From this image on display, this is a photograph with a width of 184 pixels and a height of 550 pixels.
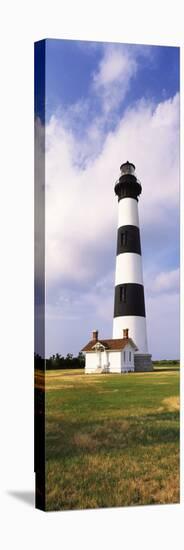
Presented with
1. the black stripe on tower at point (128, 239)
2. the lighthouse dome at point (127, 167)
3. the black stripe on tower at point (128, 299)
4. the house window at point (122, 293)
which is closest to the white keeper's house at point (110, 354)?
the black stripe on tower at point (128, 299)

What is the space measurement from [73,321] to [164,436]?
6.24ft

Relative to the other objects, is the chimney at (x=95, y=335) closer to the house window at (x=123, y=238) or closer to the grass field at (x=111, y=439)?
the grass field at (x=111, y=439)

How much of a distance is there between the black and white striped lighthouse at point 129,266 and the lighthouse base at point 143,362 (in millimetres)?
139

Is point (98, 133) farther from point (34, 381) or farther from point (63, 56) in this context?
point (34, 381)

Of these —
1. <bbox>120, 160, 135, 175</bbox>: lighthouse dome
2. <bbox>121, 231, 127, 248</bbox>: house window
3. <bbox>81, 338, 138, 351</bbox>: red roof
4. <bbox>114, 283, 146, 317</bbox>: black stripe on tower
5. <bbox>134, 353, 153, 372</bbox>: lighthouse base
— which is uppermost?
<bbox>120, 160, 135, 175</bbox>: lighthouse dome

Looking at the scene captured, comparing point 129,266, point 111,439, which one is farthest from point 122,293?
point 111,439

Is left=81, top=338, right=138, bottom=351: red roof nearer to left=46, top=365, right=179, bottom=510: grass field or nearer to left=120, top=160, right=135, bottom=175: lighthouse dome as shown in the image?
left=46, top=365, right=179, bottom=510: grass field

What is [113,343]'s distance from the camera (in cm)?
1169

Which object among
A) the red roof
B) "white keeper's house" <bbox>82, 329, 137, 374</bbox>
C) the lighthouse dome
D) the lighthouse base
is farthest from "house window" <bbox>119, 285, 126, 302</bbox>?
the lighthouse dome

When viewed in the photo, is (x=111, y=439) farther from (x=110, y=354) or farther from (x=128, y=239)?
(x=128, y=239)

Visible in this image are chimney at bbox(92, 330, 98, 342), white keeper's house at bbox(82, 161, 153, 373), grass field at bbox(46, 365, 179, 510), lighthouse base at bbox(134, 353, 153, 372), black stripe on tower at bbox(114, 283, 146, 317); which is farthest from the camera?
lighthouse base at bbox(134, 353, 153, 372)

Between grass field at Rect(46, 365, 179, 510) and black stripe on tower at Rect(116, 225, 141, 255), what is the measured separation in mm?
1608

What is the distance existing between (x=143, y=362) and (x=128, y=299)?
95 centimetres

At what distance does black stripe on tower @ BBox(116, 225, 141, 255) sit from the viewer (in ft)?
38.3
